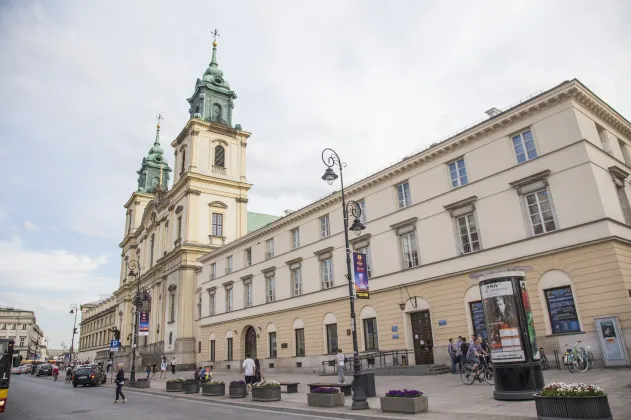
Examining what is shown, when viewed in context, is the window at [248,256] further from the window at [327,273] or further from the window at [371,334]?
the window at [371,334]

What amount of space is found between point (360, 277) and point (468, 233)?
9.21m

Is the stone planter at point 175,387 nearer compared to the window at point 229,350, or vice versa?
the stone planter at point 175,387

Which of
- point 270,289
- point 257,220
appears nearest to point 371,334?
point 270,289

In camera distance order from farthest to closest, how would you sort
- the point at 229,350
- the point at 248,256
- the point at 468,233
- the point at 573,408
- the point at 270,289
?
the point at 229,350
the point at 248,256
the point at 270,289
the point at 468,233
the point at 573,408

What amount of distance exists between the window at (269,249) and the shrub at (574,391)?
2919cm

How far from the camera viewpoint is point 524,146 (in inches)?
862

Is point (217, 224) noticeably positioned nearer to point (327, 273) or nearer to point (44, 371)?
point (327, 273)

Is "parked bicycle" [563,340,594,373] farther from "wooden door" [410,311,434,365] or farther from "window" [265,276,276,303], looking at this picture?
"window" [265,276,276,303]

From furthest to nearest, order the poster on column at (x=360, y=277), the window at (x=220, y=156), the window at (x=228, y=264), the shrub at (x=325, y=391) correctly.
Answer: the window at (x=220, y=156) < the window at (x=228, y=264) < the poster on column at (x=360, y=277) < the shrub at (x=325, y=391)

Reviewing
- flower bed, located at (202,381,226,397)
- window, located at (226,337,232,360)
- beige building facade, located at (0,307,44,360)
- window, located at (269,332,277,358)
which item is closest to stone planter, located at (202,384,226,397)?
flower bed, located at (202,381,226,397)

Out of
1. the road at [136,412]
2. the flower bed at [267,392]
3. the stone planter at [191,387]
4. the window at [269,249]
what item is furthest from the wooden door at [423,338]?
the window at [269,249]

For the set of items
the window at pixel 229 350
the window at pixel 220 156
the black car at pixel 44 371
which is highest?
the window at pixel 220 156

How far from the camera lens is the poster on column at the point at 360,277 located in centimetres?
1659

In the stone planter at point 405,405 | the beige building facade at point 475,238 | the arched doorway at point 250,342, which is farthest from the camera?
the arched doorway at point 250,342
